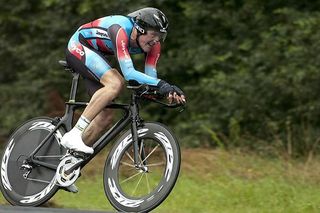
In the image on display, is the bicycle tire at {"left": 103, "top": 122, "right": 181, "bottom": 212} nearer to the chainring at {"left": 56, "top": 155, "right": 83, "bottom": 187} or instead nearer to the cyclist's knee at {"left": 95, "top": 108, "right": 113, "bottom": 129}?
the chainring at {"left": 56, "top": 155, "right": 83, "bottom": 187}

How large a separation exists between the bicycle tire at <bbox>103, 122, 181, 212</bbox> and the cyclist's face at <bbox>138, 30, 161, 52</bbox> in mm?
742

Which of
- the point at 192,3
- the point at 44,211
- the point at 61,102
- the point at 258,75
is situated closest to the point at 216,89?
the point at 258,75

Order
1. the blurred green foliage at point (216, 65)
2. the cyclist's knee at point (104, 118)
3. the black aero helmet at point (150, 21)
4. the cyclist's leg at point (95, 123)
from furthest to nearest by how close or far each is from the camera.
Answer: the blurred green foliage at point (216, 65)
the cyclist's knee at point (104, 118)
the cyclist's leg at point (95, 123)
the black aero helmet at point (150, 21)

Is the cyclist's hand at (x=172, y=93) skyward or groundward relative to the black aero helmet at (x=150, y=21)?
groundward

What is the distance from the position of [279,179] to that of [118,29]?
388cm

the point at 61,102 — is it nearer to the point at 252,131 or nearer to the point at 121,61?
the point at 252,131

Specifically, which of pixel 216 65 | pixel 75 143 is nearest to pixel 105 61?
pixel 75 143

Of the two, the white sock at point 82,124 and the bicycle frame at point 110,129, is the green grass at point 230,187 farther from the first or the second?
the white sock at point 82,124

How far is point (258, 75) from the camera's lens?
14.5m

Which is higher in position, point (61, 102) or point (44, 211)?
point (44, 211)

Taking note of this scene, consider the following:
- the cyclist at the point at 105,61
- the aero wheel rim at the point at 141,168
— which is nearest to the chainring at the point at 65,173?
the cyclist at the point at 105,61

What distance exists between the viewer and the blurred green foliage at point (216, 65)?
14.0 m

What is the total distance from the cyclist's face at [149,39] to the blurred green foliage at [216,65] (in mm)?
5843

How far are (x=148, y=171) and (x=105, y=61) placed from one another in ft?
3.73
